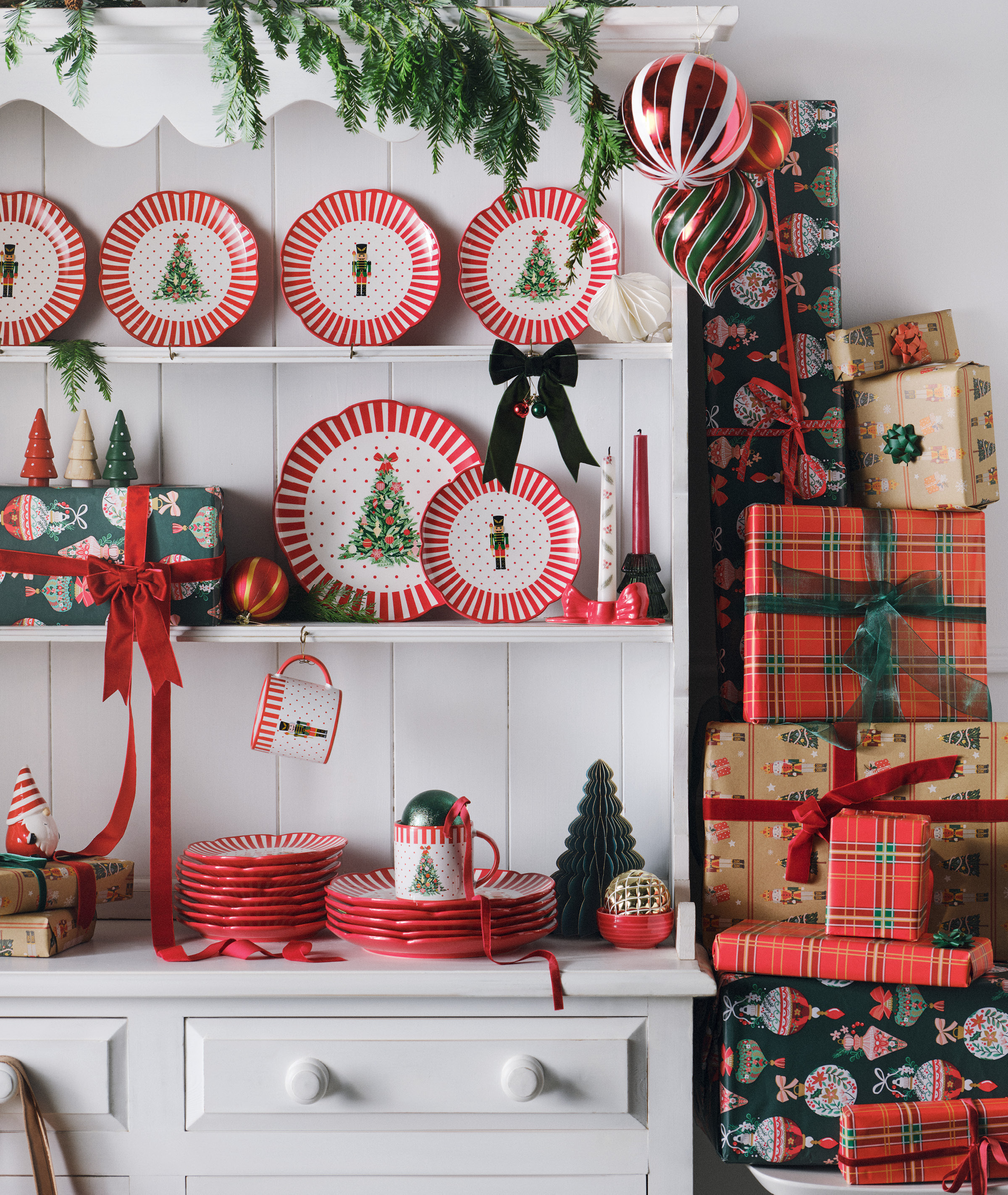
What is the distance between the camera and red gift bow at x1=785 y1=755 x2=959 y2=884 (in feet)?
4.39

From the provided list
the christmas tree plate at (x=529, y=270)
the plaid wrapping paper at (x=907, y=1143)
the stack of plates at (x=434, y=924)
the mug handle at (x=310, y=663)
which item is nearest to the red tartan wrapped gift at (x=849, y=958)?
the plaid wrapping paper at (x=907, y=1143)

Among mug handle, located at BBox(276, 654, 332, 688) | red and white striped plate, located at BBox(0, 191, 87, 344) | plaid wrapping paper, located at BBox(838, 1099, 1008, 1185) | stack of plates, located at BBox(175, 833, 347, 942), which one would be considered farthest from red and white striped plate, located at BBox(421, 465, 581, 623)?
plaid wrapping paper, located at BBox(838, 1099, 1008, 1185)

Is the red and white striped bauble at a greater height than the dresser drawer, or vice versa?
the red and white striped bauble

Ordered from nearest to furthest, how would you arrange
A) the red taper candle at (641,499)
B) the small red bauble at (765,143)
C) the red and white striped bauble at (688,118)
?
the red and white striped bauble at (688,118) < the small red bauble at (765,143) < the red taper candle at (641,499)

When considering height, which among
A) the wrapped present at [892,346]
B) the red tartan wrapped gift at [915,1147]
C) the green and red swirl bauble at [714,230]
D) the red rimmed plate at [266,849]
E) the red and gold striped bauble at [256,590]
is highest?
the green and red swirl bauble at [714,230]

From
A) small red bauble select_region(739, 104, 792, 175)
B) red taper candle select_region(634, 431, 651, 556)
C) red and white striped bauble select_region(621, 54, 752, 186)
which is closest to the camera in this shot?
red and white striped bauble select_region(621, 54, 752, 186)

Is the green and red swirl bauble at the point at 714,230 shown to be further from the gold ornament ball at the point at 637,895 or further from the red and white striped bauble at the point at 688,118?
the gold ornament ball at the point at 637,895

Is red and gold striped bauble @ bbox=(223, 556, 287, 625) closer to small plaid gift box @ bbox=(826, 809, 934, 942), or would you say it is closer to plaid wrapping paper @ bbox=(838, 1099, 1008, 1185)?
small plaid gift box @ bbox=(826, 809, 934, 942)

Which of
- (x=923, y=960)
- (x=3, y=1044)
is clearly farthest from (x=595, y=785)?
(x=3, y=1044)

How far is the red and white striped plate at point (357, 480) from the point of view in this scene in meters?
1.55

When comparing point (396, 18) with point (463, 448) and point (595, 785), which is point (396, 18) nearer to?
point (463, 448)

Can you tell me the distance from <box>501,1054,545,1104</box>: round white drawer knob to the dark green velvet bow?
2.44ft

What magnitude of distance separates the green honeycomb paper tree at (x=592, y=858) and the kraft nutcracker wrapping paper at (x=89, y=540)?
60 cm

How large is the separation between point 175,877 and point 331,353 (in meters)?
0.84
